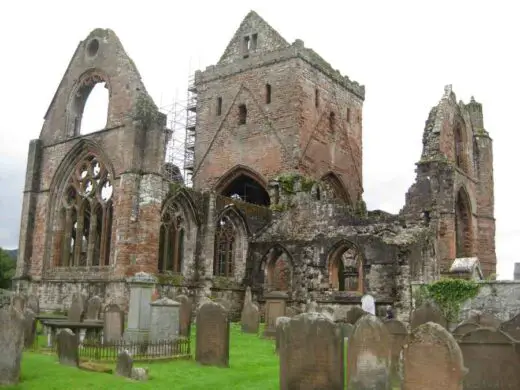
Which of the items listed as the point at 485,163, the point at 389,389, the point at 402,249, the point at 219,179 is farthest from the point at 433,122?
the point at 389,389

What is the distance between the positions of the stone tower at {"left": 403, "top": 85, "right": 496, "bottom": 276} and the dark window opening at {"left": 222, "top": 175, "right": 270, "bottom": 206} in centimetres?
906

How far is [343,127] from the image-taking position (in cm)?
3388

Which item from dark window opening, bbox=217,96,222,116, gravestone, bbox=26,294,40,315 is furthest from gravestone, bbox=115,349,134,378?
dark window opening, bbox=217,96,222,116

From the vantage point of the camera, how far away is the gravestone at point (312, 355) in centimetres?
870

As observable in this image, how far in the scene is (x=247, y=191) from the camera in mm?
33625

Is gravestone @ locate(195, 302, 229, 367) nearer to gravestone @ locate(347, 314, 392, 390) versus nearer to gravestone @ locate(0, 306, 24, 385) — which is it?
gravestone @ locate(0, 306, 24, 385)

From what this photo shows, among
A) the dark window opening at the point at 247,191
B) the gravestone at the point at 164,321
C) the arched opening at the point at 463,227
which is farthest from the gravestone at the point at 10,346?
the arched opening at the point at 463,227

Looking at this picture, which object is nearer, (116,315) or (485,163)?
(116,315)

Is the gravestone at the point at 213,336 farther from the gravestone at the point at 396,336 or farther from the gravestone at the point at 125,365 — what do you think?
the gravestone at the point at 396,336

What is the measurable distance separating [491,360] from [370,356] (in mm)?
1922

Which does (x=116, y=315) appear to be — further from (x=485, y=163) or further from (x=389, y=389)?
(x=485, y=163)

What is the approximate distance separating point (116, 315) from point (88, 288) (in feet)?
25.4

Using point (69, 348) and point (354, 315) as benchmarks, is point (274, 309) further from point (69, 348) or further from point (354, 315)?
point (69, 348)

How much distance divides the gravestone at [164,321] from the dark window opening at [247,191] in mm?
18682
